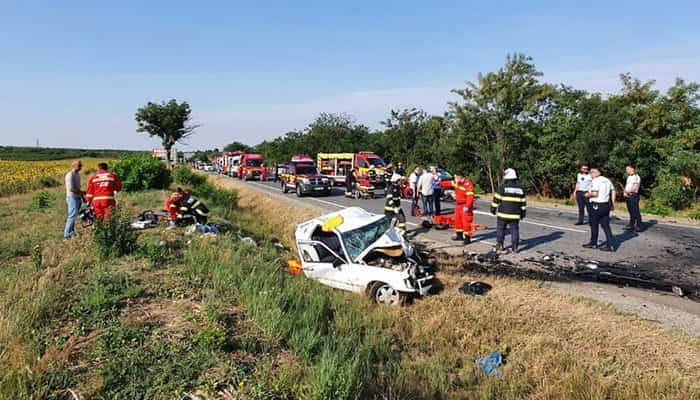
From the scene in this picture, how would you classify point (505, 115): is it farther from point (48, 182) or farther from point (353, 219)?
point (48, 182)

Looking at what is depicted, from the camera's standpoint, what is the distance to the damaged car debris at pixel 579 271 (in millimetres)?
6371

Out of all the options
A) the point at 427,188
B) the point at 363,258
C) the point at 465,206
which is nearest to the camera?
the point at 363,258

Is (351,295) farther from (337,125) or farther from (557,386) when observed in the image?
(337,125)

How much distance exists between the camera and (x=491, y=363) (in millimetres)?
4496

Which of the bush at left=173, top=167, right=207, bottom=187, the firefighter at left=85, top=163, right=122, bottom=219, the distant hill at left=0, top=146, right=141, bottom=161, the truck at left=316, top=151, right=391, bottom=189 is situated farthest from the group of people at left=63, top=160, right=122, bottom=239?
the distant hill at left=0, top=146, right=141, bottom=161

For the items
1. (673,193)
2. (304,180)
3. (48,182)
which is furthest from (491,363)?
(48,182)

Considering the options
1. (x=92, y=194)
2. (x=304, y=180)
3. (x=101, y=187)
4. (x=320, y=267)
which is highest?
(x=101, y=187)

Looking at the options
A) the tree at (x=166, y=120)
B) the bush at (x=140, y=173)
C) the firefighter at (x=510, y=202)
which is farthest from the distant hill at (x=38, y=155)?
the firefighter at (x=510, y=202)

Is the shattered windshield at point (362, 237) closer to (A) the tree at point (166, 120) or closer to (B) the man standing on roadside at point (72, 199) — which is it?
(B) the man standing on roadside at point (72, 199)

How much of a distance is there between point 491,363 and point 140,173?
18.1m

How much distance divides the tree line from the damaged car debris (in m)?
11.2

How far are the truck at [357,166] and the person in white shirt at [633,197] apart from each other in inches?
413

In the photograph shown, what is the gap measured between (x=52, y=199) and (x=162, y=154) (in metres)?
11.3

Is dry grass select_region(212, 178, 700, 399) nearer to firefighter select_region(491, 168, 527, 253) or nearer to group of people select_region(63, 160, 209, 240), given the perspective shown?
firefighter select_region(491, 168, 527, 253)
